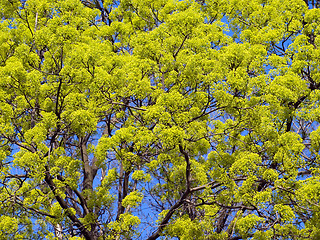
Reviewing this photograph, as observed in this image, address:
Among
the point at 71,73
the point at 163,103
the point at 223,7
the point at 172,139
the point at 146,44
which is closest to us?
the point at 172,139

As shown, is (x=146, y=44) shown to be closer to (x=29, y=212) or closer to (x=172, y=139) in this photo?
(x=172, y=139)

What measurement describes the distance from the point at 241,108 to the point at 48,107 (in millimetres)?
4644

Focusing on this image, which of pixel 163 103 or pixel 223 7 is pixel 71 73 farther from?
pixel 223 7

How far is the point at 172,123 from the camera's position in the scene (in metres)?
10.1

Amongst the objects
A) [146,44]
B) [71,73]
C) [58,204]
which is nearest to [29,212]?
[58,204]

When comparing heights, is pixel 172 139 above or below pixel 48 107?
below

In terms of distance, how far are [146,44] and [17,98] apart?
336 centimetres

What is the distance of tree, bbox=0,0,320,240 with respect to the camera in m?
9.91

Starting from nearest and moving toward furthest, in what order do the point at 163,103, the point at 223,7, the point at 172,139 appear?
the point at 172,139 → the point at 163,103 → the point at 223,7

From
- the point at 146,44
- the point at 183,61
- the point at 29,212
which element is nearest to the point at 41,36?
the point at 146,44

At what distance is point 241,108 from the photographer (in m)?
10.6

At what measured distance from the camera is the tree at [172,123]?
9.91 metres

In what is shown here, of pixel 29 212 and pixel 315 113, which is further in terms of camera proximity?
pixel 29 212

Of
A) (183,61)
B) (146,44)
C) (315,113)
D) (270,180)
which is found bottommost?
(270,180)
